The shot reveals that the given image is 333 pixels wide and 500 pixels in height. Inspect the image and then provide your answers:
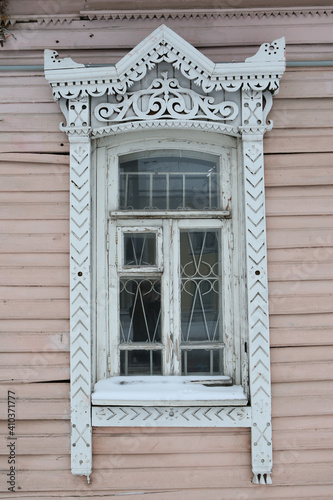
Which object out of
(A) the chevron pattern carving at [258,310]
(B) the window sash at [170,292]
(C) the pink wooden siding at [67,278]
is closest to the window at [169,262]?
(B) the window sash at [170,292]

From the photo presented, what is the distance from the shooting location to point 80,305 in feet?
8.35

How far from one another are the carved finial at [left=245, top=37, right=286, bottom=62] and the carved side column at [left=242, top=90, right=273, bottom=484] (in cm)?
19

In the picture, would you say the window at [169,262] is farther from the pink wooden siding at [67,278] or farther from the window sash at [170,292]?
the pink wooden siding at [67,278]

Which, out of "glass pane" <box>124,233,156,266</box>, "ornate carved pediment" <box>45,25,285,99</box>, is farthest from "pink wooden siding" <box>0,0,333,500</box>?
"glass pane" <box>124,233,156,266</box>

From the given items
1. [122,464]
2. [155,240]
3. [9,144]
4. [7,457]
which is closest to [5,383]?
[7,457]

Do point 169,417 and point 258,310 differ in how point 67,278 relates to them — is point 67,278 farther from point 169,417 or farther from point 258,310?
point 258,310

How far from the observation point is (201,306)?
2.69m

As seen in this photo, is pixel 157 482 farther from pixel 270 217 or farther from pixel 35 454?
pixel 270 217

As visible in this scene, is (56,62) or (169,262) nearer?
(56,62)

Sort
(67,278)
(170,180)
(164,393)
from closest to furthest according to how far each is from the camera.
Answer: (164,393) < (67,278) < (170,180)

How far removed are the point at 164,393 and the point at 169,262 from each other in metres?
0.79

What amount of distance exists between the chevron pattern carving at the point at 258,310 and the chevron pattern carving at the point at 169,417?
0.10 m

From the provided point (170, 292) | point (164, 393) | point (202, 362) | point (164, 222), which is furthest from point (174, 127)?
point (164, 393)

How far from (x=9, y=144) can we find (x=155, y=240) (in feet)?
3.61
